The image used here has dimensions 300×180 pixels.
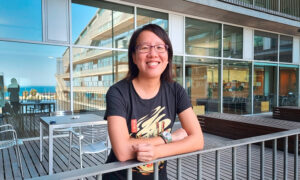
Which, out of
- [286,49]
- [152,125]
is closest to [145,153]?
[152,125]

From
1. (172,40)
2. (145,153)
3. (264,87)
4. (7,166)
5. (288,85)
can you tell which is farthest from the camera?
(288,85)

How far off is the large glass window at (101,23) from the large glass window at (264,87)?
6.45 m

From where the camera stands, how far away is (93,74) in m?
6.27

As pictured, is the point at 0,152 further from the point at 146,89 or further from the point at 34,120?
the point at 146,89

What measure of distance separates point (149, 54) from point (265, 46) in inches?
411

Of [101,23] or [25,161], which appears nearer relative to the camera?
[25,161]

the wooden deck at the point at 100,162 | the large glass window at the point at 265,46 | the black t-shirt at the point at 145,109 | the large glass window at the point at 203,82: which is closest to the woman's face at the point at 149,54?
the black t-shirt at the point at 145,109

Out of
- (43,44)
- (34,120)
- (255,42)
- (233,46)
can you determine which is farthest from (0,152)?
(255,42)

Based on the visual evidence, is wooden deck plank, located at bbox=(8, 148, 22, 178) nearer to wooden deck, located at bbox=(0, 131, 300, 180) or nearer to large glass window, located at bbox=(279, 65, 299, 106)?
wooden deck, located at bbox=(0, 131, 300, 180)

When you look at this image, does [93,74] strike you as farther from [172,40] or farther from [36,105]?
[172,40]

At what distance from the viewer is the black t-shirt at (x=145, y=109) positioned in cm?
116

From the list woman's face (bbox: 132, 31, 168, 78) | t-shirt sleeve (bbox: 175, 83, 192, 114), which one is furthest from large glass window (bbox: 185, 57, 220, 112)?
woman's face (bbox: 132, 31, 168, 78)

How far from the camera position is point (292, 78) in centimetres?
1112

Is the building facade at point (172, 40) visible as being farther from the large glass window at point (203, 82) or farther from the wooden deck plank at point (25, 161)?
the wooden deck plank at point (25, 161)
